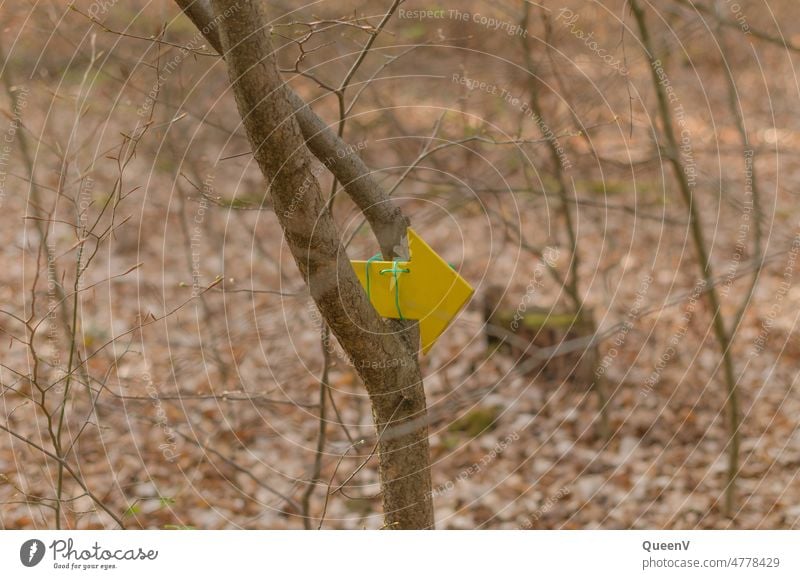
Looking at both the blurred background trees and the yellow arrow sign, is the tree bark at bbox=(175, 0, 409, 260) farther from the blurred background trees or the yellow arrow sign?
the blurred background trees

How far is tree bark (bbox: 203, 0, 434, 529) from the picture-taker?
5.31 ft

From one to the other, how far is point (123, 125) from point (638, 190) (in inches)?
154

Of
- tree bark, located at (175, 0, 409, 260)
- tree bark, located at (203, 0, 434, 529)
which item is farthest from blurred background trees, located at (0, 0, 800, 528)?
tree bark, located at (175, 0, 409, 260)

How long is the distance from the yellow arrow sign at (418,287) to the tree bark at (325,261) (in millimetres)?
67

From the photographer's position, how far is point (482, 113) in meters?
4.72

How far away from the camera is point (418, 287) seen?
1958 mm

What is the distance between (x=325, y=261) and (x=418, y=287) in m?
0.28

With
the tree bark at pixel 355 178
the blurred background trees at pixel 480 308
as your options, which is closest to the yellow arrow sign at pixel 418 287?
the tree bark at pixel 355 178

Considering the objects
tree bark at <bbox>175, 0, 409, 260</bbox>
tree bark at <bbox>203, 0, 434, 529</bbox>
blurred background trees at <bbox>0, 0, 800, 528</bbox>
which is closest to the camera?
tree bark at <bbox>203, 0, 434, 529</bbox>

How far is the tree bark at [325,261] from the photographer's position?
162 centimetres

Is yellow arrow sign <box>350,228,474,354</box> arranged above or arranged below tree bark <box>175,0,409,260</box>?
below

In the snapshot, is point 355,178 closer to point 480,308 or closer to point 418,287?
point 418,287

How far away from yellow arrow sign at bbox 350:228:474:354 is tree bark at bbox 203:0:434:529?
7 centimetres
